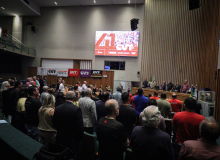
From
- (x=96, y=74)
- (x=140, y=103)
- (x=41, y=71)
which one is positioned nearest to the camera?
(x=140, y=103)

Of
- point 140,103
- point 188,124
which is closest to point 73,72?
point 140,103

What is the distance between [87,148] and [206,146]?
1.48 metres

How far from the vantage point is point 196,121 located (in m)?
1.98

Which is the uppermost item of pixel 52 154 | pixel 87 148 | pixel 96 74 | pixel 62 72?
pixel 62 72

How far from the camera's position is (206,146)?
4.12 ft

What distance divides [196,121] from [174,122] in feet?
1.00

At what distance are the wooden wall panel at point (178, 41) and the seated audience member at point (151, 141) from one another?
32.3 ft

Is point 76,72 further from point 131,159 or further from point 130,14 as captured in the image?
point 131,159

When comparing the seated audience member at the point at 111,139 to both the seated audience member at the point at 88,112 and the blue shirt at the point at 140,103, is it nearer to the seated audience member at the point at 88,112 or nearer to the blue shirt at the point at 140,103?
the seated audience member at the point at 88,112

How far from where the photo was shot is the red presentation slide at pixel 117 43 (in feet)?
36.6

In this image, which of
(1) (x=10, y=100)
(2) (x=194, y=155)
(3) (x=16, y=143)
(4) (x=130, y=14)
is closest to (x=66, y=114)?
(3) (x=16, y=143)

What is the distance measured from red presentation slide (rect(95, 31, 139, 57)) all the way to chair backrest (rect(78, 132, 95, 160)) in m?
9.79

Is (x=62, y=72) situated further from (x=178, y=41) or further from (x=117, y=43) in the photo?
(x=178, y=41)

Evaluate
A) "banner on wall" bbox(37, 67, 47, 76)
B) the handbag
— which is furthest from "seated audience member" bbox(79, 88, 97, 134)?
"banner on wall" bbox(37, 67, 47, 76)
